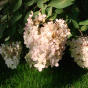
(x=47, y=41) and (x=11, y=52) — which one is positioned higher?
(x=47, y=41)

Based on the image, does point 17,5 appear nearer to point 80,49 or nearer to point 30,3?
point 30,3

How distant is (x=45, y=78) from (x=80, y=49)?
1.71 ft

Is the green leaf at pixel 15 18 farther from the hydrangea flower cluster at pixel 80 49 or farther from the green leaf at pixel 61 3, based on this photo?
the hydrangea flower cluster at pixel 80 49

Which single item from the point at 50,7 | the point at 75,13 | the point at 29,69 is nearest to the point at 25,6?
the point at 50,7

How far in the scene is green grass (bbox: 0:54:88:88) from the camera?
7.51ft

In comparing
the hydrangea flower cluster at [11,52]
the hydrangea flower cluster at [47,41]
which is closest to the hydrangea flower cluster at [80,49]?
the hydrangea flower cluster at [47,41]

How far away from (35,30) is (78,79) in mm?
919

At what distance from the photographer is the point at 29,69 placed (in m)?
2.48

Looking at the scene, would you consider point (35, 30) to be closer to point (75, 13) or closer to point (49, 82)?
point (75, 13)

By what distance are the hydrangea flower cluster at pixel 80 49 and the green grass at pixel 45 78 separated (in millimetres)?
316

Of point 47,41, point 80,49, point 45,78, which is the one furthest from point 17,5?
point 45,78

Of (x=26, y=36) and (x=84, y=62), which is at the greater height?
(x=26, y=36)

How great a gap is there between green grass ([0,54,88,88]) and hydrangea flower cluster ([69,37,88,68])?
1.04 ft

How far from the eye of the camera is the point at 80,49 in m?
1.98
